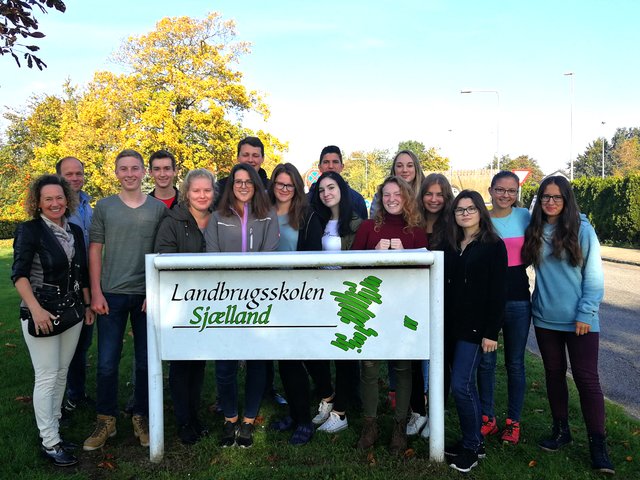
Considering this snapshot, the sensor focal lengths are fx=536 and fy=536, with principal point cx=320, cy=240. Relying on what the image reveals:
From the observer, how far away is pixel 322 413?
4.38 metres

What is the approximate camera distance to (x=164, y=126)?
24969 millimetres

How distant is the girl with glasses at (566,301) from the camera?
142 inches

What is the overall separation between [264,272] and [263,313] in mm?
272

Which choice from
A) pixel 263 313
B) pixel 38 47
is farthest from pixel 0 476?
pixel 38 47

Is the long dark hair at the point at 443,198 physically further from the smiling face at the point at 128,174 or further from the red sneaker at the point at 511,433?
the smiling face at the point at 128,174

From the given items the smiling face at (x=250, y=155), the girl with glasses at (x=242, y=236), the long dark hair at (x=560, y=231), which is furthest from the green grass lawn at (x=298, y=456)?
the smiling face at (x=250, y=155)

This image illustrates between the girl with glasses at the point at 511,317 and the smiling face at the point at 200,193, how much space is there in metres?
2.12

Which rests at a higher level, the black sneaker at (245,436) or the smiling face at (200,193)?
the smiling face at (200,193)

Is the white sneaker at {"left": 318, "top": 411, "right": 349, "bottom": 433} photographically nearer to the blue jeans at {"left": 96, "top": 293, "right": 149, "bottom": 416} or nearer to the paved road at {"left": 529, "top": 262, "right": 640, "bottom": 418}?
the blue jeans at {"left": 96, "top": 293, "right": 149, "bottom": 416}

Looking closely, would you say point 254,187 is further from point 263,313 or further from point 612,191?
point 612,191

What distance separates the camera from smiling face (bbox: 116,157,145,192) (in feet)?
13.0

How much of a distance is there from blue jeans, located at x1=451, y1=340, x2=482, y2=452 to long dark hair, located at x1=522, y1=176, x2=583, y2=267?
0.83 meters

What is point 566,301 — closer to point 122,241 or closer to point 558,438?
point 558,438

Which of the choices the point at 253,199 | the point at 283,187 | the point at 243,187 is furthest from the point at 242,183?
the point at 283,187
